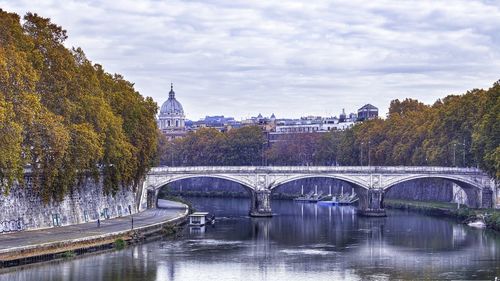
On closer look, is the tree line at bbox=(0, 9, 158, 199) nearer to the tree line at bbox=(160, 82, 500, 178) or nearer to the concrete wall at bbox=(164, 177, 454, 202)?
the tree line at bbox=(160, 82, 500, 178)

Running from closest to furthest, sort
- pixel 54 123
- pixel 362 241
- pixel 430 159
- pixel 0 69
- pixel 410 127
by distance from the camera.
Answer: pixel 0 69
pixel 54 123
pixel 362 241
pixel 430 159
pixel 410 127

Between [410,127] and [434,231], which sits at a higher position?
[410,127]

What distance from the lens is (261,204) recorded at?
10044cm

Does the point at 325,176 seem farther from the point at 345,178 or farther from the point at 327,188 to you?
the point at 327,188

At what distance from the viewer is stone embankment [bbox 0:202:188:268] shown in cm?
5625

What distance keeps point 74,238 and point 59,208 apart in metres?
9.99

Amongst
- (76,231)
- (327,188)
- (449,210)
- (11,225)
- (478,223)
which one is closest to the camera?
(11,225)

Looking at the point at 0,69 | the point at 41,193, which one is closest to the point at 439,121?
the point at 41,193

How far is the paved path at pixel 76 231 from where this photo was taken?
5981 cm

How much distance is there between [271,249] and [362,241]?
316 inches

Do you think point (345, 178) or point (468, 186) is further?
point (345, 178)

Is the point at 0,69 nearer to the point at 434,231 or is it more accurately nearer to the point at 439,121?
the point at 434,231

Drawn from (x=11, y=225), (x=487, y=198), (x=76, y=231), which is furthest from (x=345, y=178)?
(x=11, y=225)

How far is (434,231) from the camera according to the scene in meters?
83.2
